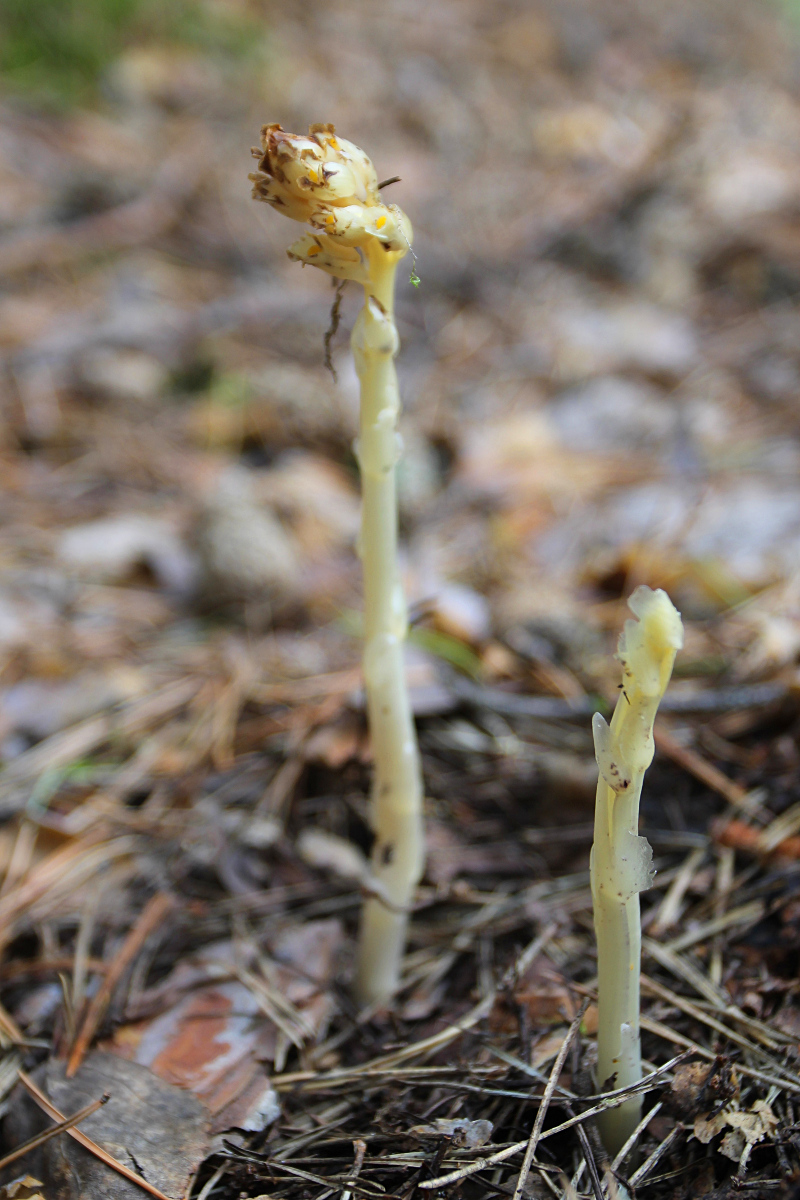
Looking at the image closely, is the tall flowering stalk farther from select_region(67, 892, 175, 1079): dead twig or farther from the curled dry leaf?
the curled dry leaf

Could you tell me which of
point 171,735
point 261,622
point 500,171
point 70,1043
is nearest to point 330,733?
point 171,735

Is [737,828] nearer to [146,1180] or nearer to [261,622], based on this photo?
[146,1180]

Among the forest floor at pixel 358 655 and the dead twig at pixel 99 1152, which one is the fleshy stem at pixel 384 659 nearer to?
the forest floor at pixel 358 655

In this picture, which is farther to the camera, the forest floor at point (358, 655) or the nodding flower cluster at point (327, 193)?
the forest floor at point (358, 655)

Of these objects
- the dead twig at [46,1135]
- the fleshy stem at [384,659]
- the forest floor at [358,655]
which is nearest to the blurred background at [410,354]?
the forest floor at [358,655]

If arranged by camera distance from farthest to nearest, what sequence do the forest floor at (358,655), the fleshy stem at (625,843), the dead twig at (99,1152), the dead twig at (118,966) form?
the dead twig at (118,966) → the forest floor at (358,655) → the dead twig at (99,1152) → the fleshy stem at (625,843)

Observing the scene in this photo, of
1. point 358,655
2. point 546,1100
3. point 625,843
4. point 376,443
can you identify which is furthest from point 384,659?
point 358,655
